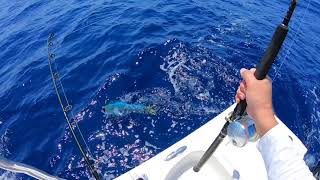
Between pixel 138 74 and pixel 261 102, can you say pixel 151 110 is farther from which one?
pixel 261 102

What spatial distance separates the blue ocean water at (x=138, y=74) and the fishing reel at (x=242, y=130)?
2.65 meters

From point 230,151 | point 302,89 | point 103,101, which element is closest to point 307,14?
point 302,89

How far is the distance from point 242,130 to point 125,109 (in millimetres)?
3446

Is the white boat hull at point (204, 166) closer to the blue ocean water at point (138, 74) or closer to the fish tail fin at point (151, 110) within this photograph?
the blue ocean water at point (138, 74)

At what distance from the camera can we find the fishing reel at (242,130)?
2.58m

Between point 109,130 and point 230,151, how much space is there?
7.76 ft

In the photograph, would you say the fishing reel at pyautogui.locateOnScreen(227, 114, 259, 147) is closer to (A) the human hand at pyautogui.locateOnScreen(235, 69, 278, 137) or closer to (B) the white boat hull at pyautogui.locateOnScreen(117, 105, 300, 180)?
(A) the human hand at pyautogui.locateOnScreen(235, 69, 278, 137)

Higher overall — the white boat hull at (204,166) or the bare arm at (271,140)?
the bare arm at (271,140)

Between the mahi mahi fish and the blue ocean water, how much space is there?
94mm

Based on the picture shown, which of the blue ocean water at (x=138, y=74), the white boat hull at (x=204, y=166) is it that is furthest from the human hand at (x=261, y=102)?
the blue ocean water at (x=138, y=74)

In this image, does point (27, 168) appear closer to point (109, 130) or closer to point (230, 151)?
point (230, 151)

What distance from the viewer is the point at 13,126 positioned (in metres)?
6.24

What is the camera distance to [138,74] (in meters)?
6.88

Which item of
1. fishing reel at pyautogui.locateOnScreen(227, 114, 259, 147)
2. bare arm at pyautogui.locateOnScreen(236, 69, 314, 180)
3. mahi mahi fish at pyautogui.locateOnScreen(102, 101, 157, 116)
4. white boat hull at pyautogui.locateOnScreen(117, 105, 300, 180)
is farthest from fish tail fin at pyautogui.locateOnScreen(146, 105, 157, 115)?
bare arm at pyautogui.locateOnScreen(236, 69, 314, 180)
